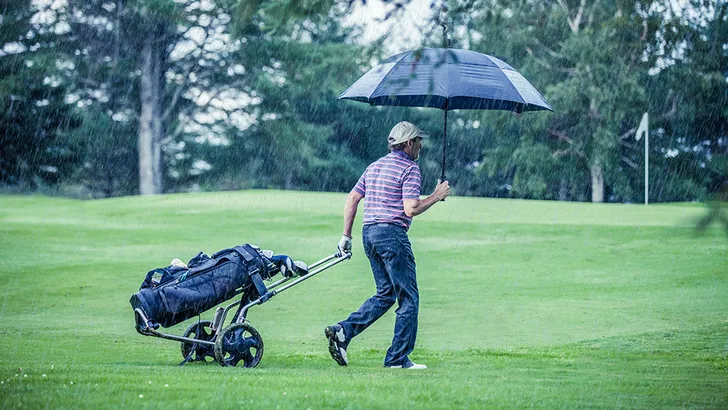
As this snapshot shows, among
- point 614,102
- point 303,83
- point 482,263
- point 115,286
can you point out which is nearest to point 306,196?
point 482,263

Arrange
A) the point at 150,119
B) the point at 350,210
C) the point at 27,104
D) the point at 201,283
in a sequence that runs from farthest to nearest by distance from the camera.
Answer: the point at 150,119 → the point at 27,104 → the point at 350,210 → the point at 201,283

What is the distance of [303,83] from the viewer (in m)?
39.1

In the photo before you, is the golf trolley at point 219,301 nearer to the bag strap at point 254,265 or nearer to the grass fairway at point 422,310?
the bag strap at point 254,265

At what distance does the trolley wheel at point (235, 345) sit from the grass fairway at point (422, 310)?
0.17m

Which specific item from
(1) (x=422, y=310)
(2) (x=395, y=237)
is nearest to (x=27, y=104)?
(1) (x=422, y=310)

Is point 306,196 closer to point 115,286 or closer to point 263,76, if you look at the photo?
point 115,286

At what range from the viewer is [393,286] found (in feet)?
24.4

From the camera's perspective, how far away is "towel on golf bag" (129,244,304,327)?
6977 mm

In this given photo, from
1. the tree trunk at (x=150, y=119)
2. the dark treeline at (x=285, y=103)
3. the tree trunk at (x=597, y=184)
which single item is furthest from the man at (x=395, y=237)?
the tree trunk at (x=597, y=184)

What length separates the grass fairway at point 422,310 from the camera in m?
5.97

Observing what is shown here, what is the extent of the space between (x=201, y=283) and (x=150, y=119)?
33636mm

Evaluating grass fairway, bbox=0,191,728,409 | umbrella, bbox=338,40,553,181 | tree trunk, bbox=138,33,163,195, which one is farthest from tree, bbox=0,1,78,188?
umbrella, bbox=338,40,553,181

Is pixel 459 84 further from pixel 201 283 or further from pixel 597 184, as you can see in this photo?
pixel 597 184

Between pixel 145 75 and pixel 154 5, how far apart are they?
5.25 m
